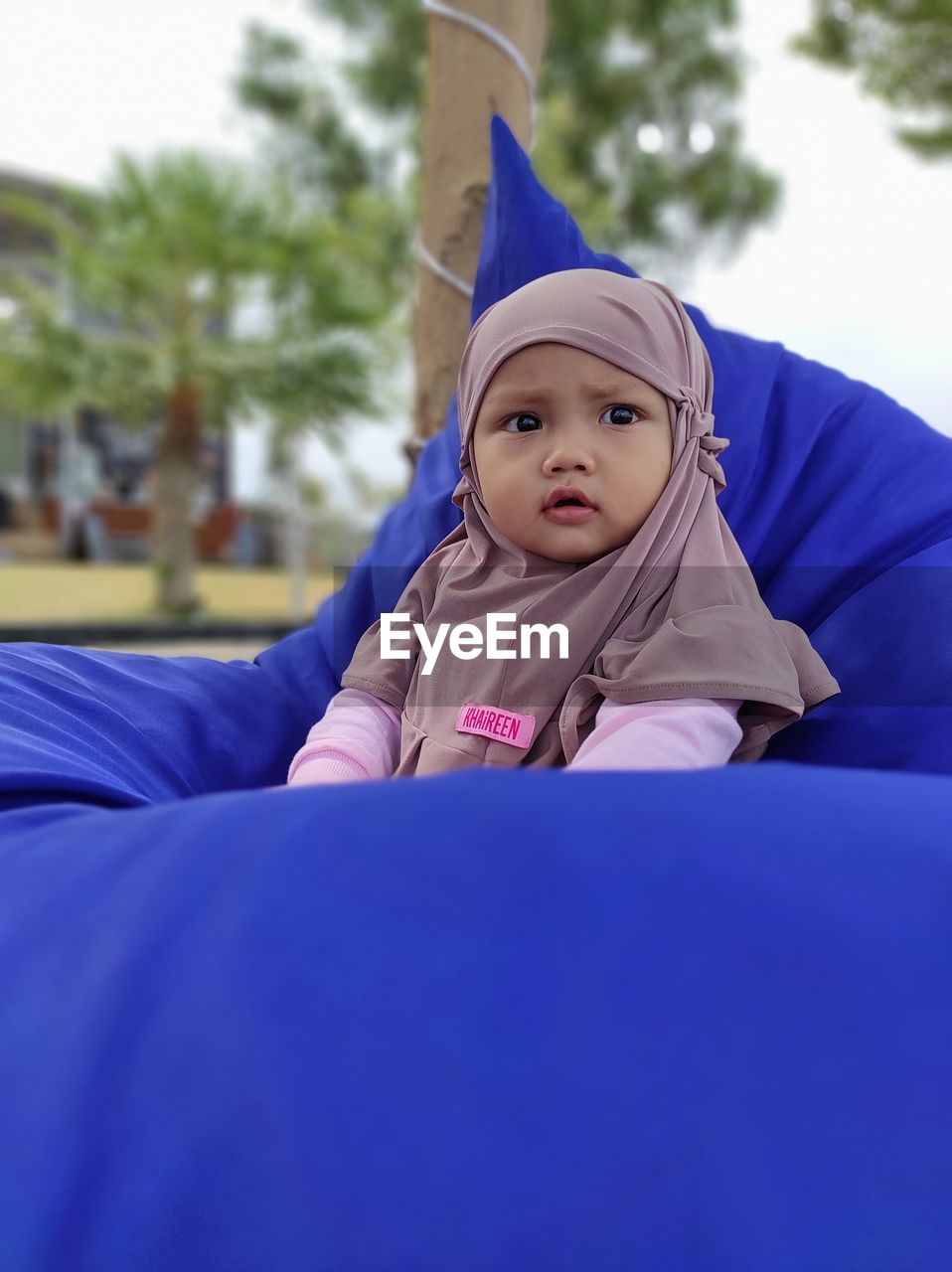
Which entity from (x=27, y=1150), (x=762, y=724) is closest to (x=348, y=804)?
(x=27, y=1150)

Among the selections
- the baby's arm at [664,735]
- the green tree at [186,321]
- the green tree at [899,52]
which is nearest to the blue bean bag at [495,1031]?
the baby's arm at [664,735]

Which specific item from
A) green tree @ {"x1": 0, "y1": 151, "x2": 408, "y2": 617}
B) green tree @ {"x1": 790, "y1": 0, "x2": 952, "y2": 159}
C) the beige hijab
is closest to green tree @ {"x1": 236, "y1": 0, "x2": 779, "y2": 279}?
green tree @ {"x1": 790, "y1": 0, "x2": 952, "y2": 159}

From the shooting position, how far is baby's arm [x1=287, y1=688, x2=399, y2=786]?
0.73 m

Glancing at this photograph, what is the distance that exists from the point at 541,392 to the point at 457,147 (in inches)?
36.3

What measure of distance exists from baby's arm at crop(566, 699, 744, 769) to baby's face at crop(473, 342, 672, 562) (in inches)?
5.4

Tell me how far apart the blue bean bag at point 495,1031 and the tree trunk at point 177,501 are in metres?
5.86

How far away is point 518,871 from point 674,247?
11.5 metres

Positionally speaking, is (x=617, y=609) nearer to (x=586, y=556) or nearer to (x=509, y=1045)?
(x=586, y=556)

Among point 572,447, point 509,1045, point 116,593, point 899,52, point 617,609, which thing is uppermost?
point 899,52

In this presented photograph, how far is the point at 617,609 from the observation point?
69 cm

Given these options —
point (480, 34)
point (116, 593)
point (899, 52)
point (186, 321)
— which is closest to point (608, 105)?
point (899, 52)

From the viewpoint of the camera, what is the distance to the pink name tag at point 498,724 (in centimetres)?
68

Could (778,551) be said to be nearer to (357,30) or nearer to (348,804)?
(348,804)

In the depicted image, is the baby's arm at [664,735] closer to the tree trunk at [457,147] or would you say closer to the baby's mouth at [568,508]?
the baby's mouth at [568,508]
